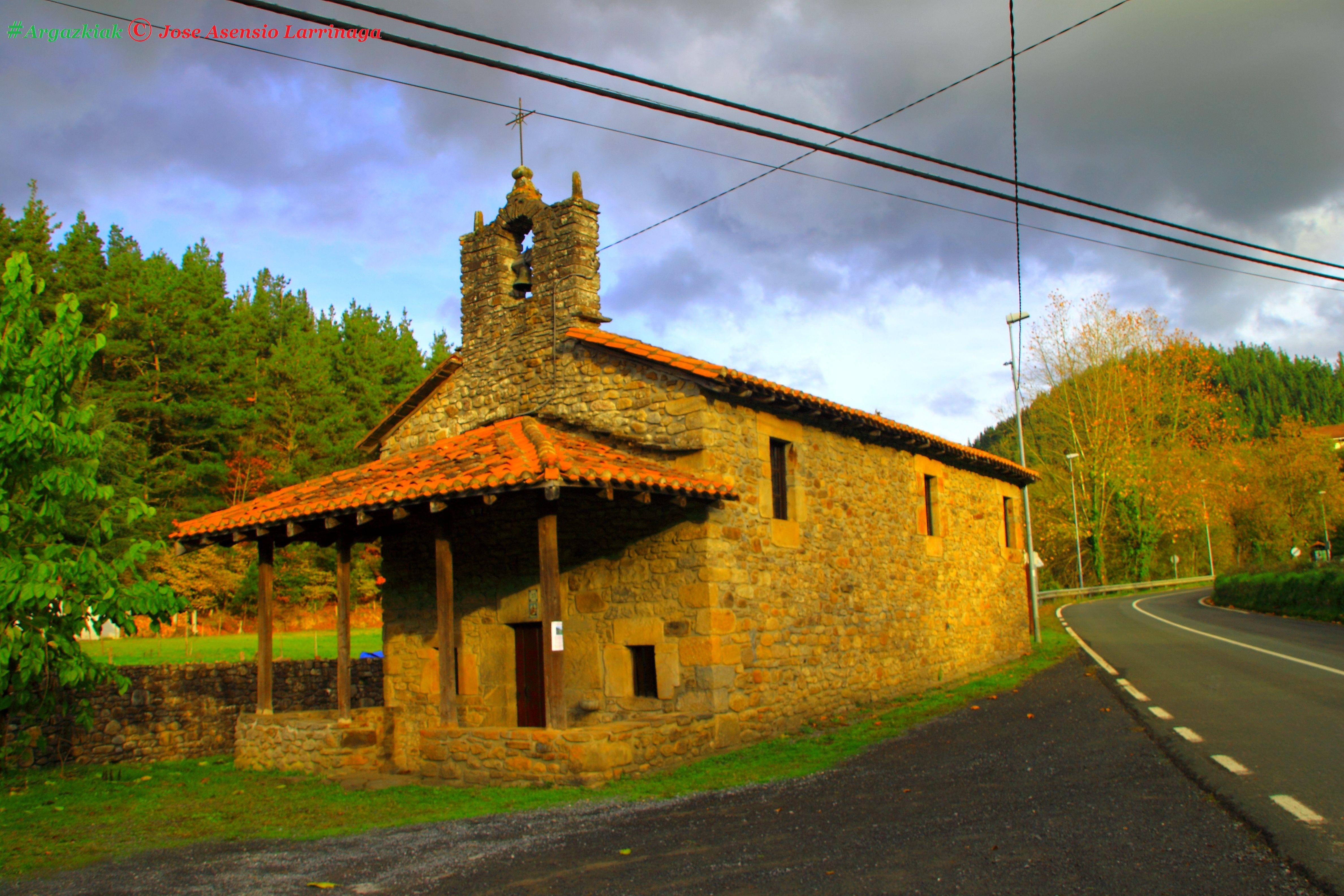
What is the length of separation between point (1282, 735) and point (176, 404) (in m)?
31.5

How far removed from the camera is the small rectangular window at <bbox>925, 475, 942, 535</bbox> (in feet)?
54.1

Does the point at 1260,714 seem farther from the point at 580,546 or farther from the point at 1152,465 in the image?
the point at 1152,465

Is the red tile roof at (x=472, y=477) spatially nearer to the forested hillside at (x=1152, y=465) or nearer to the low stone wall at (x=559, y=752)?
the low stone wall at (x=559, y=752)

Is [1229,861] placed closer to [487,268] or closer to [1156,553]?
[487,268]

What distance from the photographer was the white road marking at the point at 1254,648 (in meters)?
12.9

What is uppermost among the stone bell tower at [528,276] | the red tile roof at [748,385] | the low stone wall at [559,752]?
the stone bell tower at [528,276]

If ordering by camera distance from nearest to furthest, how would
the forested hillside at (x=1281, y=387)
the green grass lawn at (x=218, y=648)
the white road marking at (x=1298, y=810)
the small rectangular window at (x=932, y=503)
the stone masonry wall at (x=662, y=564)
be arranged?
the white road marking at (x=1298, y=810), the stone masonry wall at (x=662, y=564), the small rectangular window at (x=932, y=503), the green grass lawn at (x=218, y=648), the forested hillside at (x=1281, y=387)

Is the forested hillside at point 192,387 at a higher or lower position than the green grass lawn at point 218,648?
higher

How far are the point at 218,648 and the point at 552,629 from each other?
20553 millimetres

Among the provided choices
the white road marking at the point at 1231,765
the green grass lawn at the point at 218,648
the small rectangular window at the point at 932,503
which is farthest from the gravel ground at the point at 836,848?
the green grass lawn at the point at 218,648

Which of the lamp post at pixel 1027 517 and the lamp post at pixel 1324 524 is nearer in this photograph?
the lamp post at pixel 1027 517

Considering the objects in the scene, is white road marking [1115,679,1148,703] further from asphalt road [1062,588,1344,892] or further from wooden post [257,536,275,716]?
wooden post [257,536,275,716]

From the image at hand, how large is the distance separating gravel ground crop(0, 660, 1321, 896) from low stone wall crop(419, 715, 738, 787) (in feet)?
3.31

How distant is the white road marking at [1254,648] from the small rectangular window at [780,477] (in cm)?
805
